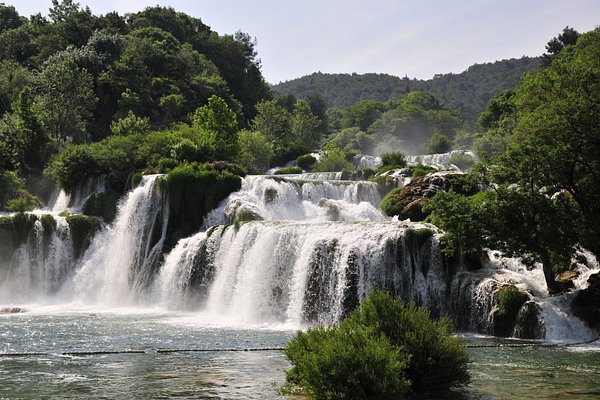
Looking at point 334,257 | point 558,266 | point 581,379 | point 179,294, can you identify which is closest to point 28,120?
point 179,294

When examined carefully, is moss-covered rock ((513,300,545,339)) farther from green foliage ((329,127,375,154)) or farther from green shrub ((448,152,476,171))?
green foliage ((329,127,375,154))

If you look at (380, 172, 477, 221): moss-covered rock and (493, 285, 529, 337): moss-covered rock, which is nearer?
(493, 285, 529, 337): moss-covered rock

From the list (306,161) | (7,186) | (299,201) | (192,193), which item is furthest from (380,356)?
(306,161)

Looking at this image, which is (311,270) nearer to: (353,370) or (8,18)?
(353,370)

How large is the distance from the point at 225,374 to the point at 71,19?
87337 millimetres

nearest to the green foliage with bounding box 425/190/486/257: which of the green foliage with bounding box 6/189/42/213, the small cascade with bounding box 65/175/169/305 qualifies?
the small cascade with bounding box 65/175/169/305

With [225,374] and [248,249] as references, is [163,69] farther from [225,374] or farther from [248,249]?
→ [225,374]

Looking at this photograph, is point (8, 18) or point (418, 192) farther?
point (8, 18)

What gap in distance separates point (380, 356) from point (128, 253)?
108 ft

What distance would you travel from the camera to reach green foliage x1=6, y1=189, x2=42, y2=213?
148 feet

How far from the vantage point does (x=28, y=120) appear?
57469 mm

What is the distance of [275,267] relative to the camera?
105 feet

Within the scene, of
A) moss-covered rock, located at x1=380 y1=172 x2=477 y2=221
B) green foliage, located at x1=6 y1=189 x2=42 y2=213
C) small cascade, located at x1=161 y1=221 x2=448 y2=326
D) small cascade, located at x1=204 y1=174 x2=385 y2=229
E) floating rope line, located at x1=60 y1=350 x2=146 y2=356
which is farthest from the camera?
green foliage, located at x1=6 y1=189 x2=42 y2=213

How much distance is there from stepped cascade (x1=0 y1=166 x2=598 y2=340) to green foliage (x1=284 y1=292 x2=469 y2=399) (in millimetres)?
11858
